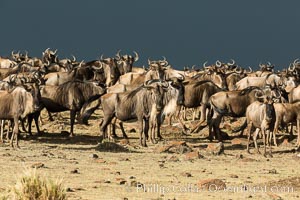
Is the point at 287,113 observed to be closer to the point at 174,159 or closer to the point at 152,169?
the point at 174,159

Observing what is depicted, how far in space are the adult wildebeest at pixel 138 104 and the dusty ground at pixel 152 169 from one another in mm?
783

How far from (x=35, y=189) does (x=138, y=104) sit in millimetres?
13093

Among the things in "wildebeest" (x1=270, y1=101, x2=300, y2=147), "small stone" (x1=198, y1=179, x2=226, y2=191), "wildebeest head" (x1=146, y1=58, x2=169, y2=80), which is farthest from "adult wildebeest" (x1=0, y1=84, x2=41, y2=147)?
"wildebeest head" (x1=146, y1=58, x2=169, y2=80)

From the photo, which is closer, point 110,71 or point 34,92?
point 34,92

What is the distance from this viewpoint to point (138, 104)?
2420cm

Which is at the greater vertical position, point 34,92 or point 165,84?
point 165,84

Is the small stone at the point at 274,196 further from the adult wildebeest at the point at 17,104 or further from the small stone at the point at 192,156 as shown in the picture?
the adult wildebeest at the point at 17,104

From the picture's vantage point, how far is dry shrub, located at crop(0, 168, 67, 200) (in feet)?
36.4

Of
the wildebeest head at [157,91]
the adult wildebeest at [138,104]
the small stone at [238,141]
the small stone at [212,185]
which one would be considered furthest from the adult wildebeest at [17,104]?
the small stone at [212,185]

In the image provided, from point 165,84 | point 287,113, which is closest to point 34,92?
point 165,84

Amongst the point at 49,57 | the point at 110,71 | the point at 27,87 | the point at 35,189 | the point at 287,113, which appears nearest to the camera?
the point at 35,189

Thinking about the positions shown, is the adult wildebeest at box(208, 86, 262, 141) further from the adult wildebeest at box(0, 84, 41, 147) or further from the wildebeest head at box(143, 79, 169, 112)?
the adult wildebeest at box(0, 84, 41, 147)

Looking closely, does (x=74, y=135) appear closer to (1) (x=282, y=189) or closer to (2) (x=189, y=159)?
(2) (x=189, y=159)

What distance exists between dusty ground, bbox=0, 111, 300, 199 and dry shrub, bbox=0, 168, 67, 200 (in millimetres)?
1889
